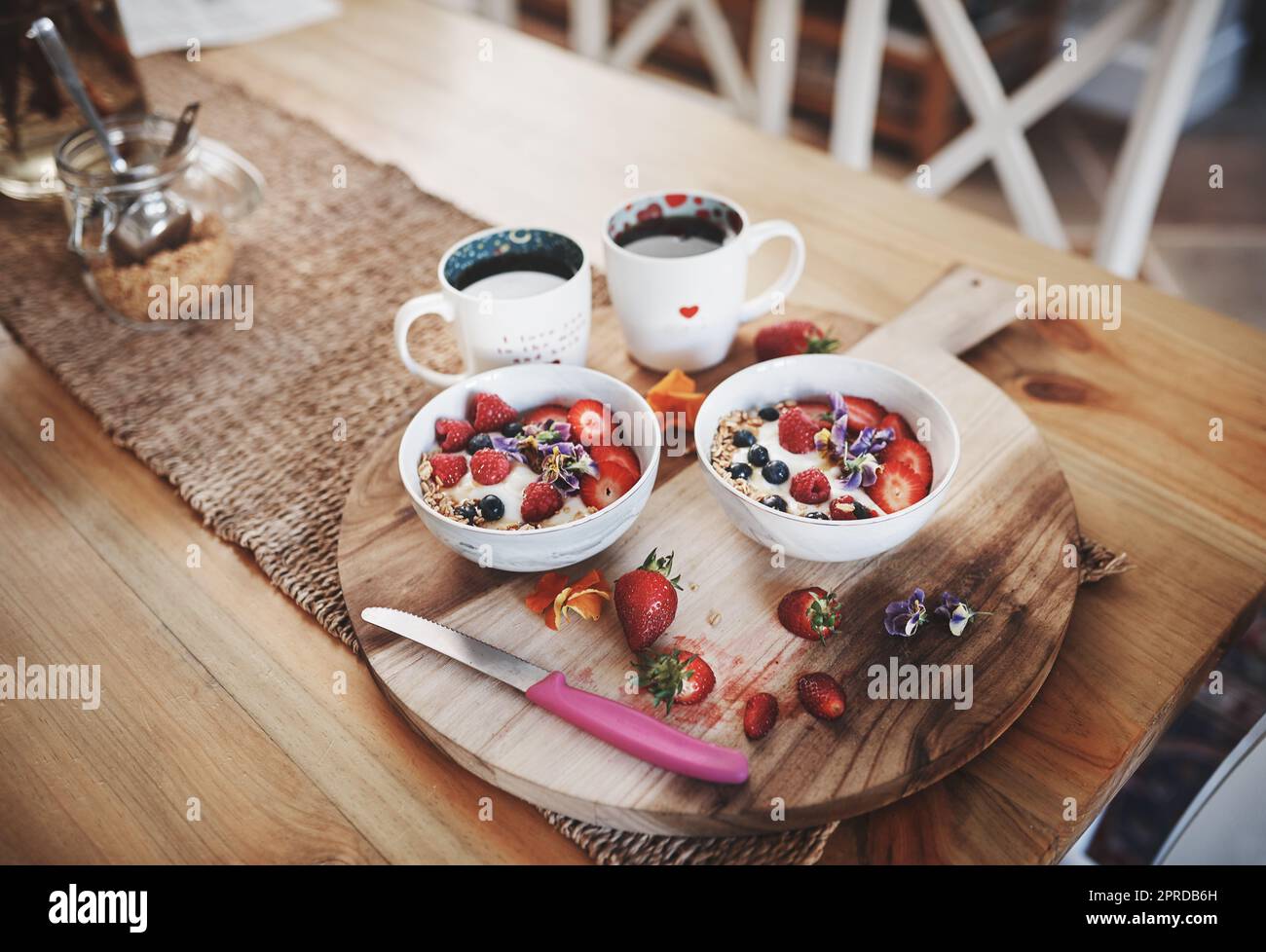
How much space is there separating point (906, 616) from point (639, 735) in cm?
25

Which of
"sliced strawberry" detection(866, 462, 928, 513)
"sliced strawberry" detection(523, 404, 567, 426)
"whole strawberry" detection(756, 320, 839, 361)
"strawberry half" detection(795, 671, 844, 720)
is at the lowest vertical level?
"strawberry half" detection(795, 671, 844, 720)

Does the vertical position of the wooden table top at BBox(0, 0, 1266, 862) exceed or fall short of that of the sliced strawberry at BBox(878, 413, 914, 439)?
it falls short

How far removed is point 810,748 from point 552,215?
970 millimetres

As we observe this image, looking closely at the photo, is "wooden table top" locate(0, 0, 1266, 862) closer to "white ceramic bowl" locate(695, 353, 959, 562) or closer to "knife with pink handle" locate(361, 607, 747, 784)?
"knife with pink handle" locate(361, 607, 747, 784)

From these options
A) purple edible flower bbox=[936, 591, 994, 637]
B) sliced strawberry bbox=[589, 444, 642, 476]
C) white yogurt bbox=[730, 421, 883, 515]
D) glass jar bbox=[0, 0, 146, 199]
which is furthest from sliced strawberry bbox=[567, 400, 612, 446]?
glass jar bbox=[0, 0, 146, 199]

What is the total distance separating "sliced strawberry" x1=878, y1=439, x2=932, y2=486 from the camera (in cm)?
89

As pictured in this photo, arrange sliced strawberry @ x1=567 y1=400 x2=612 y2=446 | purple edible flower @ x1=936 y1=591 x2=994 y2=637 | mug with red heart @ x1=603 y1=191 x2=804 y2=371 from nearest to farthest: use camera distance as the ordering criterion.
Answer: purple edible flower @ x1=936 y1=591 x2=994 y2=637, sliced strawberry @ x1=567 y1=400 x2=612 y2=446, mug with red heart @ x1=603 y1=191 x2=804 y2=371

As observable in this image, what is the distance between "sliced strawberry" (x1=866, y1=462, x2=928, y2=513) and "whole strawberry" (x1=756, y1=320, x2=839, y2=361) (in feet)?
0.82

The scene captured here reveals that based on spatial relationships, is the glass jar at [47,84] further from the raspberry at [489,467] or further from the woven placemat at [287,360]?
the raspberry at [489,467]

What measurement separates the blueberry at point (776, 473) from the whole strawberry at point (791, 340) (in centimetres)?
24

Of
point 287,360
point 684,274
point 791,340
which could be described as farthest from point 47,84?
point 791,340
